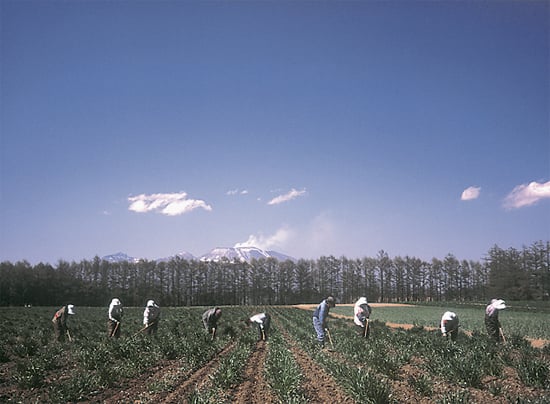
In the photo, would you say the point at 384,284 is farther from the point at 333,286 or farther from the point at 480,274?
the point at 480,274

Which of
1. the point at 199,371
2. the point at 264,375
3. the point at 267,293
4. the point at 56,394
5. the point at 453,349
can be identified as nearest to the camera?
the point at 56,394

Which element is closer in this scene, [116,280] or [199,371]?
[199,371]

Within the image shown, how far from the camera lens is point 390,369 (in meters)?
8.93

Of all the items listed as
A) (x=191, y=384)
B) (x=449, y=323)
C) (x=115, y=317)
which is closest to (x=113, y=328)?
(x=115, y=317)

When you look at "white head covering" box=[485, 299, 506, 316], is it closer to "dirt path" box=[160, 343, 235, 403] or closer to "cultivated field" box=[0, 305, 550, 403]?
"cultivated field" box=[0, 305, 550, 403]

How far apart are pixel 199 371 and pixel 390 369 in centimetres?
488

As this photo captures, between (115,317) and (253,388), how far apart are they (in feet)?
29.4

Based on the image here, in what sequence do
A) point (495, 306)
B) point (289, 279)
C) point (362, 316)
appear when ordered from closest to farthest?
point (495, 306)
point (362, 316)
point (289, 279)

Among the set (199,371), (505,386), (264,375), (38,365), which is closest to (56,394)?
(38,365)

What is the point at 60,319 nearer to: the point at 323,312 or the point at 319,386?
the point at 323,312

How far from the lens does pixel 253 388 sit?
7.93 meters

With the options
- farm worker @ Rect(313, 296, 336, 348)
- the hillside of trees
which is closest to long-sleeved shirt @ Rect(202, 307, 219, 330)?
farm worker @ Rect(313, 296, 336, 348)

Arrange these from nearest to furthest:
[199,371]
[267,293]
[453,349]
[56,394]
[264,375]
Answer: [56,394]
[264,375]
[199,371]
[453,349]
[267,293]

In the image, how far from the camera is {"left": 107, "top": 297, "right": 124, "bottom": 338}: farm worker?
14477 mm
